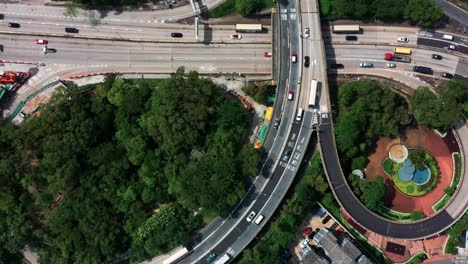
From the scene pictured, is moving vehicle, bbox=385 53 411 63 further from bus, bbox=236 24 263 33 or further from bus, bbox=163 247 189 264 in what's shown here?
bus, bbox=163 247 189 264

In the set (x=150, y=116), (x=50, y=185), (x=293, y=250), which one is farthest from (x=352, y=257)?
(x=50, y=185)

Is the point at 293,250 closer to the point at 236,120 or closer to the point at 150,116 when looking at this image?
the point at 236,120

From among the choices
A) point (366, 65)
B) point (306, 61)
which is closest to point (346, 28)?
point (366, 65)

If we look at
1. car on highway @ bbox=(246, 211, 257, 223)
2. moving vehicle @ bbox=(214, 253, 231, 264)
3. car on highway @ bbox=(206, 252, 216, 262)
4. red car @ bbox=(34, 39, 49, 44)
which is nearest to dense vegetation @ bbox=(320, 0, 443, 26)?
car on highway @ bbox=(246, 211, 257, 223)

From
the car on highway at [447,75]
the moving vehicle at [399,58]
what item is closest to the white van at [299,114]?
the moving vehicle at [399,58]

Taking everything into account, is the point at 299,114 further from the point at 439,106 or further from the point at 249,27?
the point at 439,106
